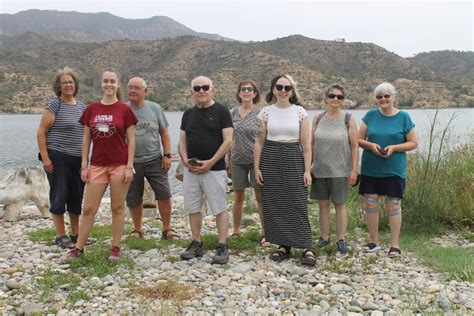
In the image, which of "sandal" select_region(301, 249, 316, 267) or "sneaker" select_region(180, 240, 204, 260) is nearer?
"sandal" select_region(301, 249, 316, 267)

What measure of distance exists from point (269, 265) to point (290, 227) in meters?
0.45

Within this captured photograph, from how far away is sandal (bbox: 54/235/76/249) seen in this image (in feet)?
19.3

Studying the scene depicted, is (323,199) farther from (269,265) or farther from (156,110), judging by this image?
(156,110)

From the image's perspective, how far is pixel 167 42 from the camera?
65750 mm

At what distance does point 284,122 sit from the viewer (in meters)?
5.13

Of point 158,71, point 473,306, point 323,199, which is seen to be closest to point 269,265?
point 323,199

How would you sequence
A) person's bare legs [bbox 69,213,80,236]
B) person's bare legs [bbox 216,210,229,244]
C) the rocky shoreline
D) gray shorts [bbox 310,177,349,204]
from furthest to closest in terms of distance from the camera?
person's bare legs [bbox 69,213,80,236]
gray shorts [bbox 310,177,349,204]
person's bare legs [bbox 216,210,229,244]
the rocky shoreline

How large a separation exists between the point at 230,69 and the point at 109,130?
47923mm

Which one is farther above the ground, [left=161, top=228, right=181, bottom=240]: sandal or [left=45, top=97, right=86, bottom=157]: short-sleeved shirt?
[left=45, top=97, right=86, bottom=157]: short-sleeved shirt

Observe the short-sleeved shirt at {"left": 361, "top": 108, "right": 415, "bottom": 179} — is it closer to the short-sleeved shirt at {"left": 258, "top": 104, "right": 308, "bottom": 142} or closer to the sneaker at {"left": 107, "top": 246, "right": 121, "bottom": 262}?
the short-sleeved shirt at {"left": 258, "top": 104, "right": 308, "bottom": 142}

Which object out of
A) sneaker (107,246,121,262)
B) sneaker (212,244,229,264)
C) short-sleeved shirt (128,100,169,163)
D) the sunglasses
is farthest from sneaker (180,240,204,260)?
the sunglasses

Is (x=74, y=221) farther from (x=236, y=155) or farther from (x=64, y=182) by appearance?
(x=236, y=155)

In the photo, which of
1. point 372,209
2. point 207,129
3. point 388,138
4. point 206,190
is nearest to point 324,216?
point 372,209

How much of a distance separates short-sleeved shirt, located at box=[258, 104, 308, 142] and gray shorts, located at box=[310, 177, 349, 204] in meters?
0.70
